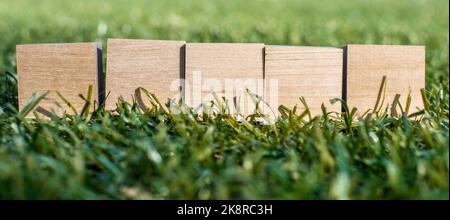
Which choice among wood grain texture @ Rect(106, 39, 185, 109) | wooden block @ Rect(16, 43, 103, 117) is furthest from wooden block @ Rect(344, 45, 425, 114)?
wooden block @ Rect(16, 43, 103, 117)

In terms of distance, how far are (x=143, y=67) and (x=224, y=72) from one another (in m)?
0.32

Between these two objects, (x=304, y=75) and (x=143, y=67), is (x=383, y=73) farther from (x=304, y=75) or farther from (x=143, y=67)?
(x=143, y=67)

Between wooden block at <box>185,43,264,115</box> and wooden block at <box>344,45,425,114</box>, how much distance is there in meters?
0.38

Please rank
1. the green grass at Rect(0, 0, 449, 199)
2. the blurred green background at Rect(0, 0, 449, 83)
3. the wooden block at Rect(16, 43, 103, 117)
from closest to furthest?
the green grass at Rect(0, 0, 449, 199), the wooden block at Rect(16, 43, 103, 117), the blurred green background at Rect(0, 0, 449, 83)

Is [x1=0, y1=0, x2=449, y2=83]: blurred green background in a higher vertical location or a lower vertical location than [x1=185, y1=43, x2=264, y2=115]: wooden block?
higher

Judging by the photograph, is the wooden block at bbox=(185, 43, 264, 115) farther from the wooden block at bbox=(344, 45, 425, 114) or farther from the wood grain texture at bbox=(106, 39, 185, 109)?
the wooden block at bbox=(344, 45, 425, 114)

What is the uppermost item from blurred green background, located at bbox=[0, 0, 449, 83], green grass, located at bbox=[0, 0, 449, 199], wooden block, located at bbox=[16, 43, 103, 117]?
blurred green background, located at bbox=[0, 0, 449, 83]

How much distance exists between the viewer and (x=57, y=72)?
7.98ft

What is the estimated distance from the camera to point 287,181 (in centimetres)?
162

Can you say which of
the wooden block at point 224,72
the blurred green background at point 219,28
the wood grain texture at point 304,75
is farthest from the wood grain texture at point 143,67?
the blurred green background at point 219,28

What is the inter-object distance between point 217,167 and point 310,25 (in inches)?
168

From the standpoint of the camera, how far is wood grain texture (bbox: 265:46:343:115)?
96.3 inches

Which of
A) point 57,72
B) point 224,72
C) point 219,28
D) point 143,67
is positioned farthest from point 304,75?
point 219,28

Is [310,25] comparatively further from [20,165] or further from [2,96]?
[20,165]
